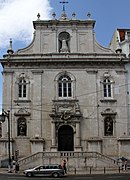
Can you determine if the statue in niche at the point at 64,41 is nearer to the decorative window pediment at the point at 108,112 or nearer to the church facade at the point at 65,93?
the church facade at the point at 65,93

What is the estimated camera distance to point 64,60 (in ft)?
152

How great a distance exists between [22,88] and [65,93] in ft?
17.9

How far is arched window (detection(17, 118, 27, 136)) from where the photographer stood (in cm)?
4453

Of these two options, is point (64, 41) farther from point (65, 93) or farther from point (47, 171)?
point (47, 171)

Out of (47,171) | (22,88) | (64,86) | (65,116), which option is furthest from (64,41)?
(47,171)

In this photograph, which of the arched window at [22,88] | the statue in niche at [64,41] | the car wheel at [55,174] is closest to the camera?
the car wheel at [55,174]

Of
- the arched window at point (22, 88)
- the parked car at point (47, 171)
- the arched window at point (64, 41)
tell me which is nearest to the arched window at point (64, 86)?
the arched window at point (64, 41)

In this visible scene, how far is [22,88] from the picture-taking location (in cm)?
4597

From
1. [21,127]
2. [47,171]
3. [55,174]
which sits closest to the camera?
[55,174]

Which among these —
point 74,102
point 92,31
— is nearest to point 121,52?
point 92,31

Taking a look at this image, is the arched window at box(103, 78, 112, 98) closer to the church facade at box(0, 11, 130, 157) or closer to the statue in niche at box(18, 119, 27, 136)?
the church facade at box(0, 11, 130, 157)

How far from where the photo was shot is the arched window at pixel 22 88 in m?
45.8

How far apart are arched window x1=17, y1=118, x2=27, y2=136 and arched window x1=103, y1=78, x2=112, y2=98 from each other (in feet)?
35.2

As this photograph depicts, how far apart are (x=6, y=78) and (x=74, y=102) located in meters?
9.12
